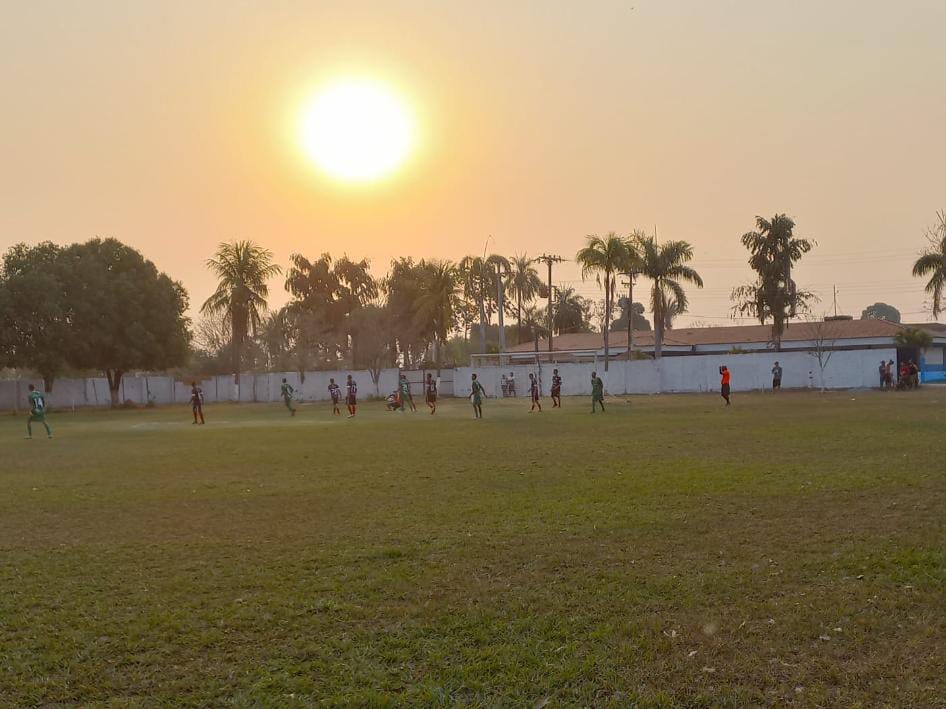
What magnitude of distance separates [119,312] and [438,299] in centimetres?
2186

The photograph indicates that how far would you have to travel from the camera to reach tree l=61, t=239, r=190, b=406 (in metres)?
46.3

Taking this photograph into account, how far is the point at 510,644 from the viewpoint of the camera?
538 centimetres

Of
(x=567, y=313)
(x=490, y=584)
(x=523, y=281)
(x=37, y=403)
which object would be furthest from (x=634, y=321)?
(x=490, y=584)

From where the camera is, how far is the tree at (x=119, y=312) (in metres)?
46.3

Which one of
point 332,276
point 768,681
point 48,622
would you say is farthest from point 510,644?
point 332,276

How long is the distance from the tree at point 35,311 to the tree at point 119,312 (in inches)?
27.4

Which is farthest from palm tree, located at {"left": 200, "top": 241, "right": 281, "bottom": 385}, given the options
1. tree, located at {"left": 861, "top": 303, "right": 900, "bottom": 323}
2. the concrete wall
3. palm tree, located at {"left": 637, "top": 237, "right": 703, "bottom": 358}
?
tree, located at {"left": 861, "top": 303, "right": 900, "bottom": 323}

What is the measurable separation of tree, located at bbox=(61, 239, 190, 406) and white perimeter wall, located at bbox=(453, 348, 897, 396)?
65.1 ft

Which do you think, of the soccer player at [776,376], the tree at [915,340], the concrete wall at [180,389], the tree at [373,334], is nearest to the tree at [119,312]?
the concrete wall at [180,389]

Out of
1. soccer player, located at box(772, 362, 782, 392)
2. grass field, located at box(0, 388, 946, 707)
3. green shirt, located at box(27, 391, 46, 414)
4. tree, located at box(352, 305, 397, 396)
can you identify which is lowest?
grass field, located at box(0, 388, 946, 707)

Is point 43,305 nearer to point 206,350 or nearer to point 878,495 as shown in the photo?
point 206,350

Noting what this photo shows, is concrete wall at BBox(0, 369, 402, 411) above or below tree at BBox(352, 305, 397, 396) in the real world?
below

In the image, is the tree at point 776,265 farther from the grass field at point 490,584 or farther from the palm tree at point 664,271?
the grass field at point 490,584

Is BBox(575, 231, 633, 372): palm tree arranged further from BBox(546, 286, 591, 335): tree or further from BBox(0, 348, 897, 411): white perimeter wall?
BBox(546, 286, 591, 335): tree
